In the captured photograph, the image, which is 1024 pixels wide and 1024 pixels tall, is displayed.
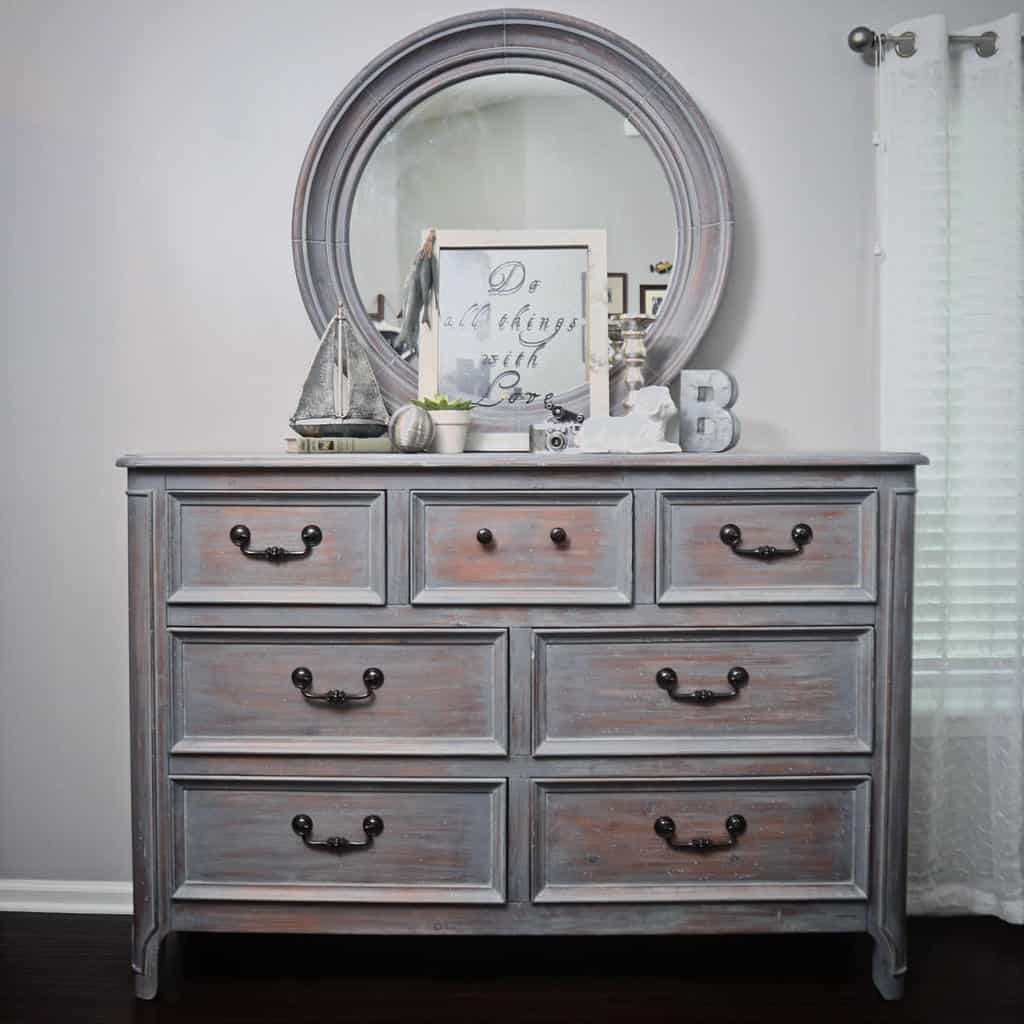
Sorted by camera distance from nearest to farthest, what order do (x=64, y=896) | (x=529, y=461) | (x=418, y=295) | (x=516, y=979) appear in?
(x=529, y=461) < (x=516, y=979) < (x=418, y=295) < (x=64, y=896)

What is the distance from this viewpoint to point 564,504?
1763mm

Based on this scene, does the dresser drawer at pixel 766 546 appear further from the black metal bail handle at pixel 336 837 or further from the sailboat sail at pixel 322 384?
the sailboat sail at pixel 322 384

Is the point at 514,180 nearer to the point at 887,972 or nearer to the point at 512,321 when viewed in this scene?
the point at 512,321

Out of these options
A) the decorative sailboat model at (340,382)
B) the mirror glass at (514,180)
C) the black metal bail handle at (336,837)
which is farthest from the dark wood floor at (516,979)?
the mirror glass at (514,180)

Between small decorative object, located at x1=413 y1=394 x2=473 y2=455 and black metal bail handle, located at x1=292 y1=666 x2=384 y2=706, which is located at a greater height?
small decorative object, located at x1=413 y1=394 x2=473 y2=455

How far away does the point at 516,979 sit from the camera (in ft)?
6.40

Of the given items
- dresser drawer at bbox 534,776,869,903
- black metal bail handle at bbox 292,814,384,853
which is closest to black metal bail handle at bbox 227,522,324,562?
black metal bail handle at bbox 292,814,384,853

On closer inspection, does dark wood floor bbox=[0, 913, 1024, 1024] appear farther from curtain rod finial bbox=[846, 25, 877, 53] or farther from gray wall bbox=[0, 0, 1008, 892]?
curtain rod finial bbox=[846, 25, 877, 53]

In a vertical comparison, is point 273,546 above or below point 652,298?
below

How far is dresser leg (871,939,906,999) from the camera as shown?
183 cm

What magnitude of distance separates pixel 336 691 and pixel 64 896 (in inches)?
42.4

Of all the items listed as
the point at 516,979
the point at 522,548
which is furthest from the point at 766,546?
the point at 516,979

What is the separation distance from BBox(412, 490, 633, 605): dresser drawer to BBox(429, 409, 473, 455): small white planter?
24 cm

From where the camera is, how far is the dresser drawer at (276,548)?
1.77m
